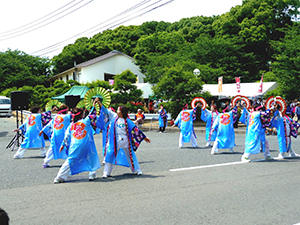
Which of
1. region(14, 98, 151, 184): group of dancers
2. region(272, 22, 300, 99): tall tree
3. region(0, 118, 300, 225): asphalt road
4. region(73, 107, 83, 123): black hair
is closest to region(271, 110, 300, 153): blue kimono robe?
region(0, 118, 300, 225): asphalt road

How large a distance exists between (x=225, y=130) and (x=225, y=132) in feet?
0.26

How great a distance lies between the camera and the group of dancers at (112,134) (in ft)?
22.4

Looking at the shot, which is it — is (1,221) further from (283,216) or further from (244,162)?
(244,162)

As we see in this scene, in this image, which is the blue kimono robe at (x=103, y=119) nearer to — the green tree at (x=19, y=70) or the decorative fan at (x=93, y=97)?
the decorative fan at (x=93, y=97)

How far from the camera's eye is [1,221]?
1.93 metres

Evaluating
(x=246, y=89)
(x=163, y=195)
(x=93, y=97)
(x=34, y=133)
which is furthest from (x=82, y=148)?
(x=246, y=89)

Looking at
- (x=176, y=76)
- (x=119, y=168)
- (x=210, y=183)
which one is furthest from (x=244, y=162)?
(x=176, y=76)

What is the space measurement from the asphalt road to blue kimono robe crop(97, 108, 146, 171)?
36 cm

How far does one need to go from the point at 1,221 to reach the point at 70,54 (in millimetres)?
48024

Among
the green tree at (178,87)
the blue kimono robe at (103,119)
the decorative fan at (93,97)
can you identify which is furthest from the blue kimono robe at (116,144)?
the green tree at (178,87)

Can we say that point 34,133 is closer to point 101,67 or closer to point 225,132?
point 225,132

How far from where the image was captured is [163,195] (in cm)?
565

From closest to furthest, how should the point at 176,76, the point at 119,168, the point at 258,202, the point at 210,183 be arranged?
the point at 258,202, the point at 210,183, the point at 119,168, the point at 176,76

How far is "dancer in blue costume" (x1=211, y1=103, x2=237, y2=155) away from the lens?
10703mm
